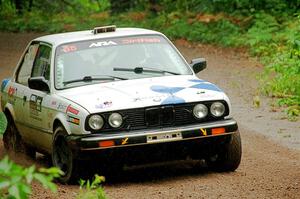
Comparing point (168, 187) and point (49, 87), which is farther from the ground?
point (49, 87)

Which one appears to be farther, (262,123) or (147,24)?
(147,24)

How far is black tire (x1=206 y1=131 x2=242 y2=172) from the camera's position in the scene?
9480mm

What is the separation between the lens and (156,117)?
8812 mm

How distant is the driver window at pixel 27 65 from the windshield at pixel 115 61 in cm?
94

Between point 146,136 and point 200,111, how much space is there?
70 centimetres

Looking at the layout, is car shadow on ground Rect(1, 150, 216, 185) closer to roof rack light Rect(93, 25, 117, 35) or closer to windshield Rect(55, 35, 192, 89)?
windshield Rect(55, 35, 192, 89)

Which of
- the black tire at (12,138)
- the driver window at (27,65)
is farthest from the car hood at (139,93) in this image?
the black tire at (12,138)

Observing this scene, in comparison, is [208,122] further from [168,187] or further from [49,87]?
[49,87]

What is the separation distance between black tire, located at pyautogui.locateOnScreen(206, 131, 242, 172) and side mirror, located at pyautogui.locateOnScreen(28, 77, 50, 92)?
82.3 inches

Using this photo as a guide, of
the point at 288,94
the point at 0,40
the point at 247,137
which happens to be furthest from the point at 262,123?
the point at 0,40

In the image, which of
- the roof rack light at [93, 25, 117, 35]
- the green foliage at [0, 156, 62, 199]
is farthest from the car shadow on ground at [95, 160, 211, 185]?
the green foliage at [0, 156, 62, 199]

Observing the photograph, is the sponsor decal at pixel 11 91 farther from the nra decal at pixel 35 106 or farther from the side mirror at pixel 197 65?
the side mirror at pixel 197 65

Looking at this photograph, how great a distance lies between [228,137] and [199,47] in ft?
52.0

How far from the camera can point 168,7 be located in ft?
99.0
